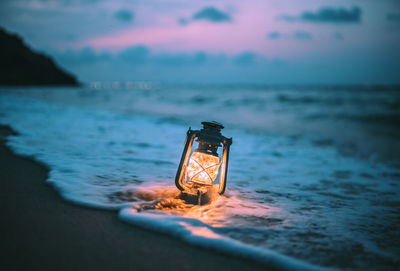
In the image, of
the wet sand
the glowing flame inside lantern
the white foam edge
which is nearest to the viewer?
the wet sand

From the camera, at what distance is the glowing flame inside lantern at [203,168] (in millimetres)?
2150

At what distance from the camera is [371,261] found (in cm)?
163

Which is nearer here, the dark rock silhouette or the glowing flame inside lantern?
the glowing flame inside lantern

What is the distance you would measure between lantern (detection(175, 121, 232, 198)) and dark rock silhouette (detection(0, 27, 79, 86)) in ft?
160

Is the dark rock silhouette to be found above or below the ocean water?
above

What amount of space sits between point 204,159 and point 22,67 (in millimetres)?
57231

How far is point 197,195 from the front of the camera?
2.17 meters

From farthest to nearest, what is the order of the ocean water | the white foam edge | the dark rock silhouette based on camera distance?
1. the dark rock silhouette
2. the ocean water
3. the white foam edge

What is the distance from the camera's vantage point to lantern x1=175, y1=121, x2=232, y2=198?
6.70 ft

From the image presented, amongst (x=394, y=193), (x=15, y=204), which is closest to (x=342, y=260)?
(x=15, y=204)

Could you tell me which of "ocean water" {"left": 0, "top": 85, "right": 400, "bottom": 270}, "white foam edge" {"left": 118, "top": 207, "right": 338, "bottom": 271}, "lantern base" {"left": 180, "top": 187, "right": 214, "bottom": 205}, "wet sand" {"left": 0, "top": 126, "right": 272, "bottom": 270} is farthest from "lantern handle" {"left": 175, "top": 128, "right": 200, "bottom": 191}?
"wet sand" {"left": 0, "top": 126, "right": 272, "bottom": 270}

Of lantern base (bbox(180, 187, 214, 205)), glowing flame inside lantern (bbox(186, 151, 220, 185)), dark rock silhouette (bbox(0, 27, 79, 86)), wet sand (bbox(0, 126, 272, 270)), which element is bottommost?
wet sand (bbox(0, 126, 272, 270))

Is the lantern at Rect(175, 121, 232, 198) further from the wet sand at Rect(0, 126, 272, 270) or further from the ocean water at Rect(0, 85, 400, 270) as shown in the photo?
the wet sand at Rect(0, 126, 272, 270)

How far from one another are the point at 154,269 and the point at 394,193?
11.7 ft
